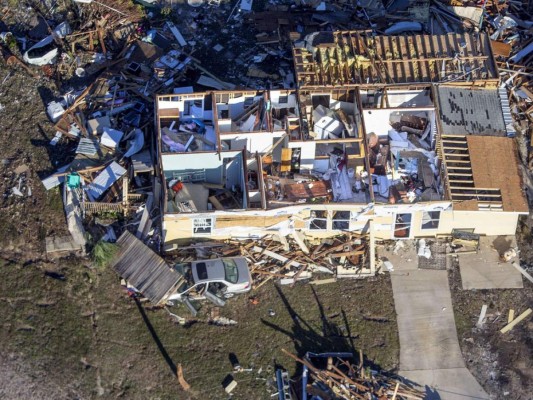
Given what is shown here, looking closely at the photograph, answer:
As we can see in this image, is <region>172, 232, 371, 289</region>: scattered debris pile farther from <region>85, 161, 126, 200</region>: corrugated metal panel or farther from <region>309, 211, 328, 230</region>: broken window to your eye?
<region>85, 161, 126, 200</region>: corrugated metal panel

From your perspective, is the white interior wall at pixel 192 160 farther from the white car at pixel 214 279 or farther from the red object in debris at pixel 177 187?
the white car at pixel 214 279

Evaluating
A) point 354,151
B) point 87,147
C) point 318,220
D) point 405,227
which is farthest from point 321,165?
point 87,147

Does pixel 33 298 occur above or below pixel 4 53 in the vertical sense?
below

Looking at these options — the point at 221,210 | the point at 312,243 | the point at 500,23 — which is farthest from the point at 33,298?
the point at 500,23

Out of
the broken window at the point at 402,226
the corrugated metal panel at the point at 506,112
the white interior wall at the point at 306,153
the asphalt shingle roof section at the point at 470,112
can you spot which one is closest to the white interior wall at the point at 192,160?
the white interior wall at the point at 306,153


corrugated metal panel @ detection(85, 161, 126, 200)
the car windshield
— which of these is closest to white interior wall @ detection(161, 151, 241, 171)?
corrugated metal panel @ detection(85, 161, 126, 200)

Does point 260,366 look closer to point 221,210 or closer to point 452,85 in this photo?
point 221,210
